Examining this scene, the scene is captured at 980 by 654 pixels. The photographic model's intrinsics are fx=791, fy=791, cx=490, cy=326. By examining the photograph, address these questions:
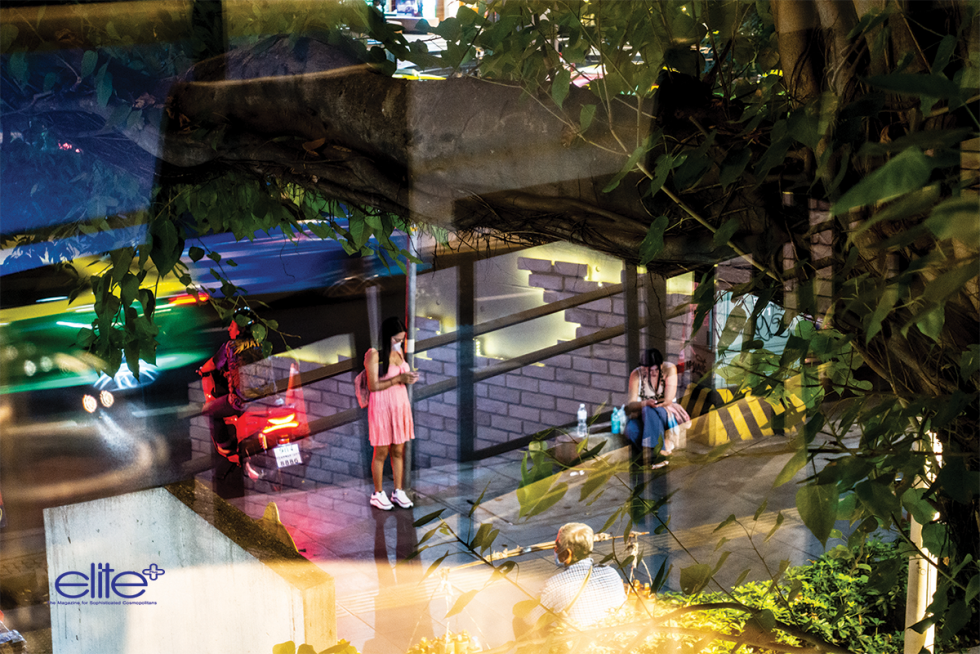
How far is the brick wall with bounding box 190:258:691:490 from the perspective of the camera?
6.47 metres

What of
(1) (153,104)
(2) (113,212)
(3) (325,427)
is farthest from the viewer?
(3) (325,427)

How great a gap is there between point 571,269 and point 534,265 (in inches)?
12.0

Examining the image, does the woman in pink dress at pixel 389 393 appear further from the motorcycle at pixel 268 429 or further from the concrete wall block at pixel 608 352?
the concrete wall block at pixel 608 352

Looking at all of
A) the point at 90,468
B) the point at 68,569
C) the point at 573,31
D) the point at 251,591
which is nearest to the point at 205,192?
the point at 573,31

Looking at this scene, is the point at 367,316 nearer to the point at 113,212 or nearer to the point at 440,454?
the point at 440,454

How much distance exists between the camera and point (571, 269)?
6.27 meters

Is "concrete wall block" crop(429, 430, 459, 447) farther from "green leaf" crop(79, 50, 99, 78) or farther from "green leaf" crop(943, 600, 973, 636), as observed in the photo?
"green leaf" crop(943, 600, 973, 636)

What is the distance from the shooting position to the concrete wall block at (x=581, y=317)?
6.54 metres

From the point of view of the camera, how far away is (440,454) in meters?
6.64

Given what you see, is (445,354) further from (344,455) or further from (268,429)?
(268,429)

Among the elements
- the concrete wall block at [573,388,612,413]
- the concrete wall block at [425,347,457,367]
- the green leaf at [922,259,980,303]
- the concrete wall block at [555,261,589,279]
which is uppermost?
the green leaf at [922,259,980,303]

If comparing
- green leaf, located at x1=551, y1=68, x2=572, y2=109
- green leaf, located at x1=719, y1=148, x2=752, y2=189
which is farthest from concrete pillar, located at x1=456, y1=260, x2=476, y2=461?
green leaf, located at x1=719, y1=148, x2=752, y2=189

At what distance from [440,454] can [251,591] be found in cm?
419

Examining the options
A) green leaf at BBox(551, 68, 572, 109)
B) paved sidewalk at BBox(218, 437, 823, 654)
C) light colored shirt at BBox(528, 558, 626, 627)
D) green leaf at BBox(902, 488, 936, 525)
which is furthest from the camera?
paved sidewalk at BBox(218, 437, 823, 654)
